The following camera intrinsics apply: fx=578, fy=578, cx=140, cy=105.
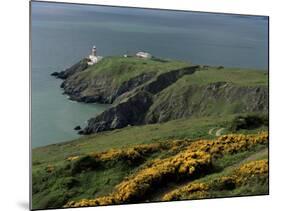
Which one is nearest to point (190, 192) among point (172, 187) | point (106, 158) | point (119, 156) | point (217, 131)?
point (172, 187)

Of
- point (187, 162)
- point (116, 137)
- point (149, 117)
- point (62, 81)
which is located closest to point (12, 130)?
point (62, 81)

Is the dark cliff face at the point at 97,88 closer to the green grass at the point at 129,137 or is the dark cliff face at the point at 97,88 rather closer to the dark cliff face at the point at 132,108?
the dark cliff face at the point at 132,108

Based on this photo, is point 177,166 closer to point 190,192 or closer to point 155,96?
point 190,192

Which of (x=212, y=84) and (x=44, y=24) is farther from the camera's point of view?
(x=212, y=84)

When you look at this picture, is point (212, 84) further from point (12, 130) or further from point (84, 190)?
point (12, 130)

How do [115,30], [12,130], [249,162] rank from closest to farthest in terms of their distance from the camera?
[12,130]
[115,30]
[249,162]

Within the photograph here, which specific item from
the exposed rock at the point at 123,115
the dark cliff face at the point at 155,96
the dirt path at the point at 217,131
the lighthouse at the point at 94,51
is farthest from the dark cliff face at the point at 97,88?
the dirt path at the point at 217,131
